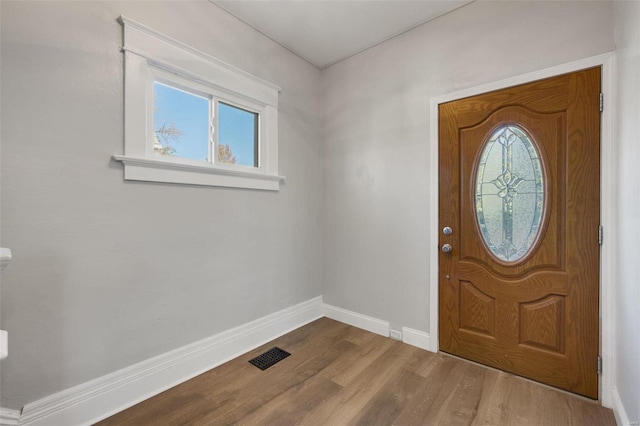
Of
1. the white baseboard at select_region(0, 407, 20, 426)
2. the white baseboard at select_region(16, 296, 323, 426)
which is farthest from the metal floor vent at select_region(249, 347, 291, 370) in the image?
the white baseboard at select_region(0, 407, 20, 426)

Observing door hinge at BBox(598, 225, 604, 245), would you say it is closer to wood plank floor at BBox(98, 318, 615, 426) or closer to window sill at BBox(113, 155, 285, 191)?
wood plank floor at BBox(98, 318, 615, 426)

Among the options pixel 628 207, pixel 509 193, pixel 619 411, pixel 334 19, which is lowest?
pixel 619 411

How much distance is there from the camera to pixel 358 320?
108 inches

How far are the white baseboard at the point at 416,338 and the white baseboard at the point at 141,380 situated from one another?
3.85 ft

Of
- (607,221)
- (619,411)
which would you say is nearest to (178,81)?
(607,221)

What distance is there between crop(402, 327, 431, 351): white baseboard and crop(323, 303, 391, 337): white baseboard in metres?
0.17

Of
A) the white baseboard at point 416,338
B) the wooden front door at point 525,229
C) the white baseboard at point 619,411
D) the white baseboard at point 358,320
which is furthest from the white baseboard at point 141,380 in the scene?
the white baseboard at point 619,411

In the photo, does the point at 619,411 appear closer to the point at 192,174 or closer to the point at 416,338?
the point at 416,338

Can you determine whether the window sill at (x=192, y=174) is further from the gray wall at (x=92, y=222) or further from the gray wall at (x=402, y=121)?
the gray wall at (x=402, y=121)

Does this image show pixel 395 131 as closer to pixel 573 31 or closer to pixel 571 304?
pixel 573 31

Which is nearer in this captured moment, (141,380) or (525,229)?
(141,380)

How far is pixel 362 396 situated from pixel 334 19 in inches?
115

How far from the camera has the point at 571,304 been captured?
5.68ft

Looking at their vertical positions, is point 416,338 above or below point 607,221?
below
